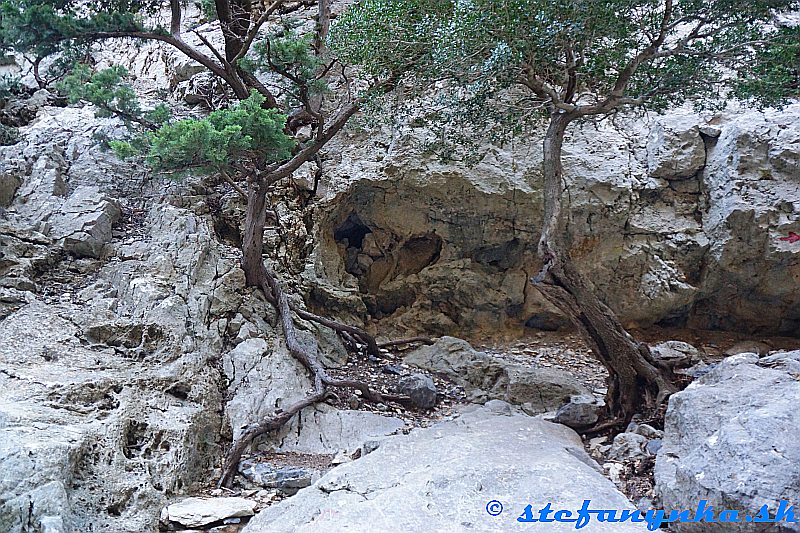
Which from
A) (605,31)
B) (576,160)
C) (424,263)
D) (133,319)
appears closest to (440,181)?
(424,263)

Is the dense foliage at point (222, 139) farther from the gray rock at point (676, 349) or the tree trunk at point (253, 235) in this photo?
the gray rock at point (676, 349)

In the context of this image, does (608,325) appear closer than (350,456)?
No

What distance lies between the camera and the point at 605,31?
556cm

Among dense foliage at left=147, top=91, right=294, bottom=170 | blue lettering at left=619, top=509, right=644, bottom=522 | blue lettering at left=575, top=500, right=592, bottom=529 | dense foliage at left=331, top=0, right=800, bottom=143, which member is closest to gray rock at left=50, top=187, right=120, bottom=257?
dense foliage at left=147, top=91, right=294, bottom=170

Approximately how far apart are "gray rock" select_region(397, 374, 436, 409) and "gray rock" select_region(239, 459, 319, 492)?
2.14m

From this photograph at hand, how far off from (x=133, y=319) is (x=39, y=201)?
109 inches

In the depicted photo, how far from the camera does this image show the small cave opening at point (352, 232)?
9734mm

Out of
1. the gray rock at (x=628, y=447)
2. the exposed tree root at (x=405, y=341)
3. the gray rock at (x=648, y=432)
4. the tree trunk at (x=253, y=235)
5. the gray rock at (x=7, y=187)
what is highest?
the gray rock at (x=7, y=187)

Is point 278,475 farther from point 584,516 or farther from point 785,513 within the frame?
point 785,513

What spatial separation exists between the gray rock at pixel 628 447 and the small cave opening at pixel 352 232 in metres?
5.88

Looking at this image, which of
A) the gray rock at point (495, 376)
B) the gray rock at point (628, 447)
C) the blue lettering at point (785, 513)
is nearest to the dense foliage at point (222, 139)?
the gray rock at point (495, 376)

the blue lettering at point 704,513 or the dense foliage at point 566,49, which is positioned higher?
the dense foliage at point 566,49

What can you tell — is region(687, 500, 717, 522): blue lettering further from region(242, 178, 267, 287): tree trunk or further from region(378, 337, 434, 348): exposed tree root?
region(378, 337, 434, 348): exposed tree root

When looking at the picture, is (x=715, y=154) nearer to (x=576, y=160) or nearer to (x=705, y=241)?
(x=705, y=241)
